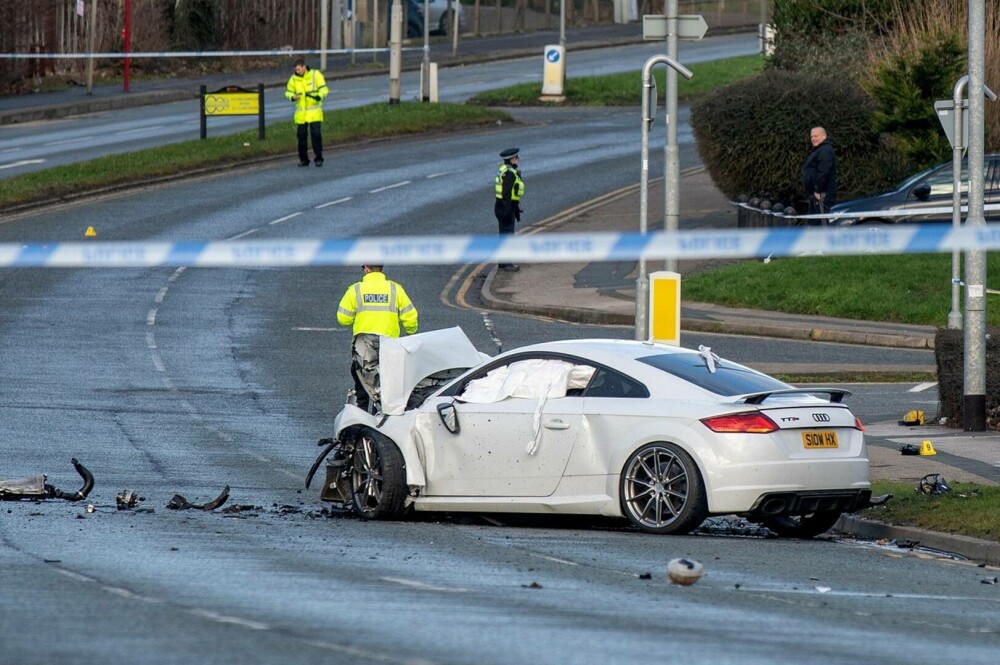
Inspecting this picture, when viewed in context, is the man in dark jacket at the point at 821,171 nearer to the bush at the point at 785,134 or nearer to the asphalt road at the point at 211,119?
the bush at the point at 785,134

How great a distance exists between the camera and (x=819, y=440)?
12.0m

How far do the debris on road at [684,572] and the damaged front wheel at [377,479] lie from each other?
331cm


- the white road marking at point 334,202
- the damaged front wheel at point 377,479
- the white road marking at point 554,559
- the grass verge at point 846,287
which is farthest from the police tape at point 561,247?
the white road marking at point 334,202

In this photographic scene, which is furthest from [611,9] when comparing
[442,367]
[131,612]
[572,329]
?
[131,612]

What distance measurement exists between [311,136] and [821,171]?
13.6 m

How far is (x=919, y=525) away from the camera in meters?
12.3

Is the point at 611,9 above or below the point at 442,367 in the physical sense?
above

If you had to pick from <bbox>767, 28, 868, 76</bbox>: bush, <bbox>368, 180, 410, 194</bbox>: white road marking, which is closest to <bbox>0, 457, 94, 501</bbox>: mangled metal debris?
<bbox>368, 180, 410, 194</bbox>: white road marking

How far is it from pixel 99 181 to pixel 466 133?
12.1m

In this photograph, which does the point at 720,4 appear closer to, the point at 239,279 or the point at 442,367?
the point at 239,279

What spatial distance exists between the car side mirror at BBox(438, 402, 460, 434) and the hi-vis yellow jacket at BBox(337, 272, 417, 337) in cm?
398

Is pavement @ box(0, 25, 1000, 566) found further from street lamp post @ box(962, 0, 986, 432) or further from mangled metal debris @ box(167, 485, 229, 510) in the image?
mangled metal debris @ box(167, 485, 229, 510)

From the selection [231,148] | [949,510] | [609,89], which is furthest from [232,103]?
[949,510]

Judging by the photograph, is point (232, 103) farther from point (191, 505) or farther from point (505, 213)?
point (191, 505)
